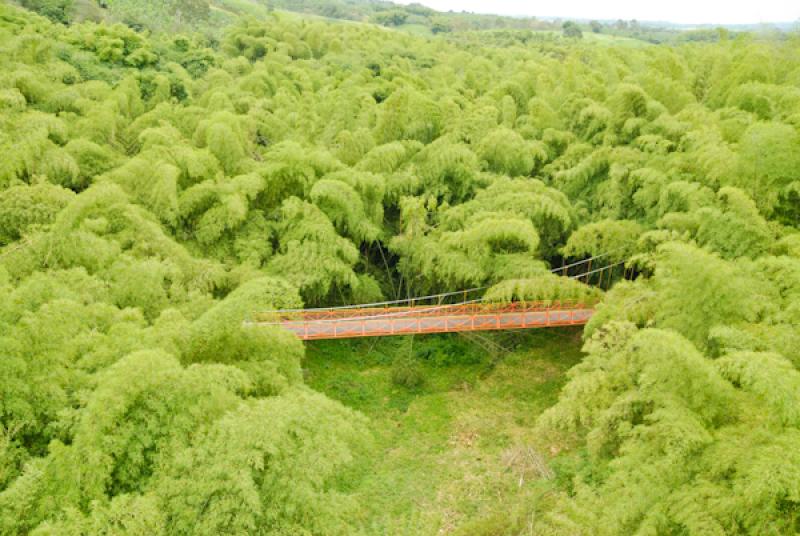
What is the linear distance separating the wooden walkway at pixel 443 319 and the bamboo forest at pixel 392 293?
0.19 metres

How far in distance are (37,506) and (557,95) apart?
12.2 metres

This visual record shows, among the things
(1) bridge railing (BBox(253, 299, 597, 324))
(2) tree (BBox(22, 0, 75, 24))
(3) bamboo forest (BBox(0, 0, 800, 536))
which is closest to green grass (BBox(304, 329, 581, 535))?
(3) bamboo forest (BBox(0, 0, 800, 536))

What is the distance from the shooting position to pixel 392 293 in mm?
10906

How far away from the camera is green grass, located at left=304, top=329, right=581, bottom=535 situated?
6977 millimetres

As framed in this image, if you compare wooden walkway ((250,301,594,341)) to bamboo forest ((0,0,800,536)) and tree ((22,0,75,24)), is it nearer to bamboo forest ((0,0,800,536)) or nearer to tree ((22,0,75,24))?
bamboo forest ((0,0,800,536))

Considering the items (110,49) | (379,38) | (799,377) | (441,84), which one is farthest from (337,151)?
(379,38)

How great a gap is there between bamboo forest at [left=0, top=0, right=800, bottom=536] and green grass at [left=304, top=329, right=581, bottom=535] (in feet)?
0.14

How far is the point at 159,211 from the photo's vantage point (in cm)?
875

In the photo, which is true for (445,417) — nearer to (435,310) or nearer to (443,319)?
(443,319)

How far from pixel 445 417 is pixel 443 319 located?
4.62 feet

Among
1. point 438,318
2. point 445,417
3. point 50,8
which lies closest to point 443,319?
point 438,318

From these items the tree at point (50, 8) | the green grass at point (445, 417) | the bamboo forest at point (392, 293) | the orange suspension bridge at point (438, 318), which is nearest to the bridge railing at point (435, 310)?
the orange suspension bridge at point (438, 318)

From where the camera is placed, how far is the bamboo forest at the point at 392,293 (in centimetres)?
440

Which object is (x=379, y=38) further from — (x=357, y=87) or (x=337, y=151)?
(x=337, y=151)
